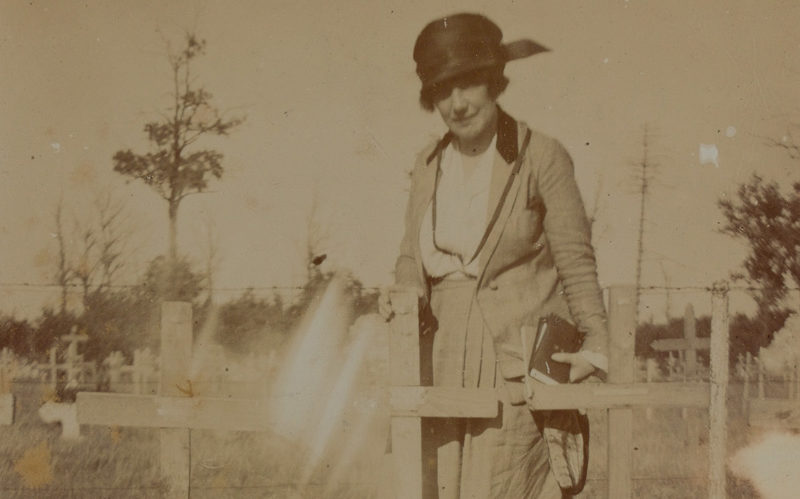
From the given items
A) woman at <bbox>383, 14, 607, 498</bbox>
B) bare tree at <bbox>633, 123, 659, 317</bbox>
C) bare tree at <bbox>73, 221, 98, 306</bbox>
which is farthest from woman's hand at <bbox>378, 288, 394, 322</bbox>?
bare tree at <bbox>73, 221, 98, 306</bbox>

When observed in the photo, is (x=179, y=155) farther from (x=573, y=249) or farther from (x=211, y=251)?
(x=573, y=249)

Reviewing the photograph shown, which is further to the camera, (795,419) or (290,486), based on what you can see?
(795,419)

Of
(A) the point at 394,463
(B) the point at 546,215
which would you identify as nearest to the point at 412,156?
(B) the point at 546,215

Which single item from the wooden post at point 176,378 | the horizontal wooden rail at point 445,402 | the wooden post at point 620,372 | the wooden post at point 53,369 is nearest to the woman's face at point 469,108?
the wooden post at point 620,372

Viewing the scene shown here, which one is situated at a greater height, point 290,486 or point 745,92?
point 745,92

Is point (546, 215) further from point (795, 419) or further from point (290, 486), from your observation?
point (795, 419)

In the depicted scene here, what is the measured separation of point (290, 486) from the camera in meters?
6.26

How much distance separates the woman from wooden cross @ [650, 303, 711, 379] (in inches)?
250

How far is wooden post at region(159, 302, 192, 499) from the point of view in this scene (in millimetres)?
4875

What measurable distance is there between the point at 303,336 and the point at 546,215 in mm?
3108

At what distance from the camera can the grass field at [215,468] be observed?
619 centimetres

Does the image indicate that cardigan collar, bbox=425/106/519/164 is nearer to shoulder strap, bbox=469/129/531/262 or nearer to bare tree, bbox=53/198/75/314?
shoulder strap, bbox=469/129/531/262

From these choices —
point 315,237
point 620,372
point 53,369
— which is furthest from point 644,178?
point 53,369

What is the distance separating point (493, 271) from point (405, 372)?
1.76 ft
